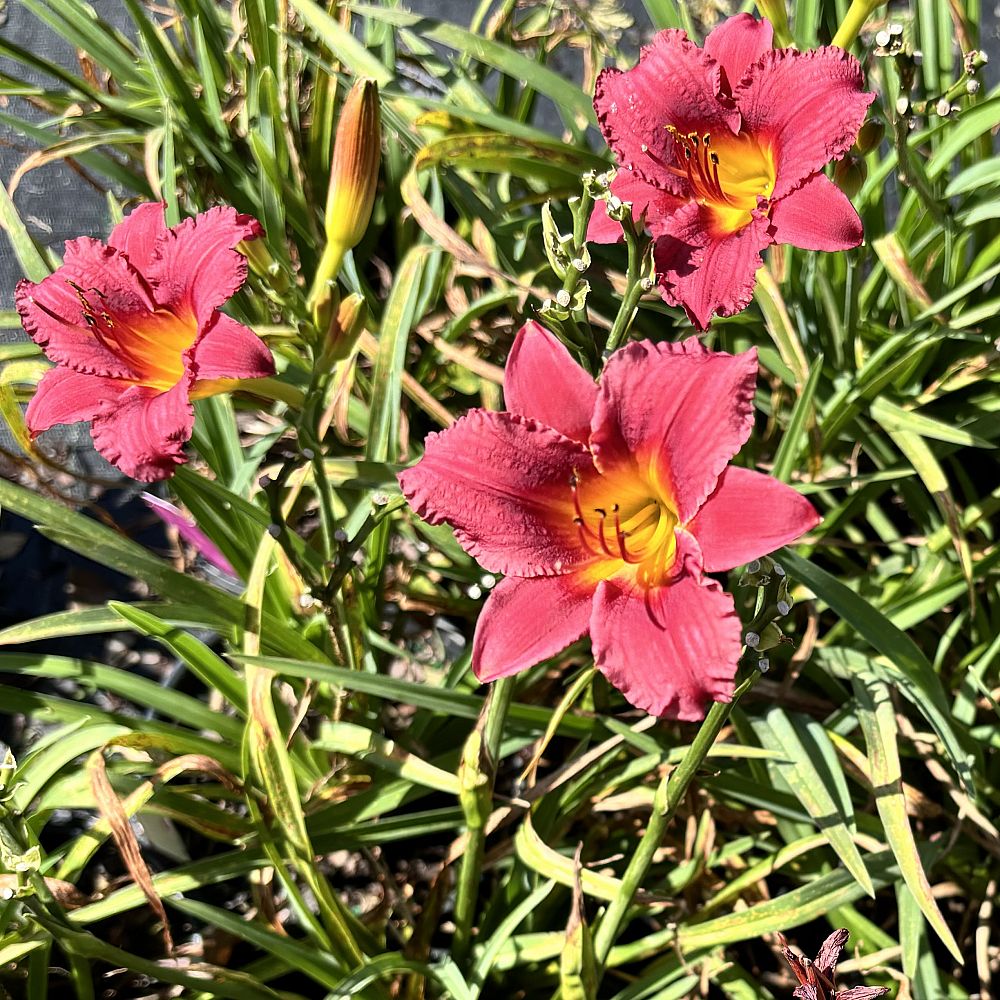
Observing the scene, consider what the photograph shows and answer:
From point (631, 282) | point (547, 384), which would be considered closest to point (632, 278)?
point (631, 282)

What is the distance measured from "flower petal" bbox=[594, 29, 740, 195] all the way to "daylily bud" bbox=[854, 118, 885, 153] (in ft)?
0.42

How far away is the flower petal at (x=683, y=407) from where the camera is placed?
70 cm

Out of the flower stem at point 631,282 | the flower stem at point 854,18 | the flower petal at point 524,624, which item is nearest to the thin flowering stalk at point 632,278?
the flower stem at point 631,282

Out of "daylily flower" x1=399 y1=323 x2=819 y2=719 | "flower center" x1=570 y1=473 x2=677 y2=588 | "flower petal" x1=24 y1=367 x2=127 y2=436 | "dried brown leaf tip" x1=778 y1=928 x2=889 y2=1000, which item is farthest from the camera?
"flower petal" x1=24 y1=367 x2=127 y2=436

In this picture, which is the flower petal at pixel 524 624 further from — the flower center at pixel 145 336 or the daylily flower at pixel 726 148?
the flower center at pixel 145 336

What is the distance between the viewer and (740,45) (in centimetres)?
99

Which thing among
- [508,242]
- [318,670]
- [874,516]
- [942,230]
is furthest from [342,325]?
[874,516]

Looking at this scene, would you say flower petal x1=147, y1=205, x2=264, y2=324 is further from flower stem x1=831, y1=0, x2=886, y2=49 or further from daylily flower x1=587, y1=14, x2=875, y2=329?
flower stem x1=831, y1=0, x2=886, y2=49

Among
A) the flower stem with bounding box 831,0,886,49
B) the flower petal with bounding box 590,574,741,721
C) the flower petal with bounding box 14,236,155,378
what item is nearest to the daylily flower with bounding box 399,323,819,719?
the flower petal with bounding box 590,574,741,721

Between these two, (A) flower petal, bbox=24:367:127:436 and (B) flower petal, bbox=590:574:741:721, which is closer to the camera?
(B) flower petal, bbox=590:574:741:721

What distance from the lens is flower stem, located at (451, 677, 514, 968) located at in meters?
0.85

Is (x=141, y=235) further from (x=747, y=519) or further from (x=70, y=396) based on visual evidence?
(x=747, y=519)

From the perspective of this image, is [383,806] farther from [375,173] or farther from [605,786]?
[375,173]

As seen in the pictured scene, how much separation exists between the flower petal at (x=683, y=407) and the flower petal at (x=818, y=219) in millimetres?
247
